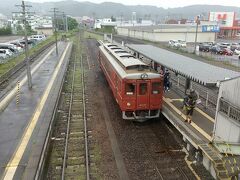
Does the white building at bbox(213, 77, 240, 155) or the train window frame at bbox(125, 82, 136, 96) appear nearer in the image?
the white building at bbox(213, 77, 240, 155)

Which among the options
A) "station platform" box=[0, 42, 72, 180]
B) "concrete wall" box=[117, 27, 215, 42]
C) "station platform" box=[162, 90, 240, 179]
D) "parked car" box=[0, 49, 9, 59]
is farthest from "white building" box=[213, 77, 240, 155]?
"concrete wall" box=[117, 27, 215, 42]

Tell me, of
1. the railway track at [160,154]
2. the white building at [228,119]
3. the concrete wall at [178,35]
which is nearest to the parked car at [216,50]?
the concrete wall at [178,35]

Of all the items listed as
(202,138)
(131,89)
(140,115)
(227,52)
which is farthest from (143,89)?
(227,52)

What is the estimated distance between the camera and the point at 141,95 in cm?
1512

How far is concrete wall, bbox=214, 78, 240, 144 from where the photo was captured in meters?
10.3

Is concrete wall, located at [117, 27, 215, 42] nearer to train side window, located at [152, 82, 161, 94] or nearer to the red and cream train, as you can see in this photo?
the red and cream train

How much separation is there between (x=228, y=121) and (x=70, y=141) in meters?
7.18

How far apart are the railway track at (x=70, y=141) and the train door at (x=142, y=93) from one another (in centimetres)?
315

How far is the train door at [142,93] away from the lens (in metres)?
15.0

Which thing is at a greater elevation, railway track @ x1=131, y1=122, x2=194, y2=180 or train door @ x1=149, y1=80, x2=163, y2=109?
train door @ x1=149, y1=80, x2=163, y2=109

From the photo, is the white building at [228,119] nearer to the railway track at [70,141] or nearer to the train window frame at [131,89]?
the train window frame at [131,89]

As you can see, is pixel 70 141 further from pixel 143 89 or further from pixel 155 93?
pixel 155 93

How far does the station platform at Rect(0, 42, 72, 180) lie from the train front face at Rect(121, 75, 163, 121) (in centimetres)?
428

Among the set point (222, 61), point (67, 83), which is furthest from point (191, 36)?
point (67, 83)
